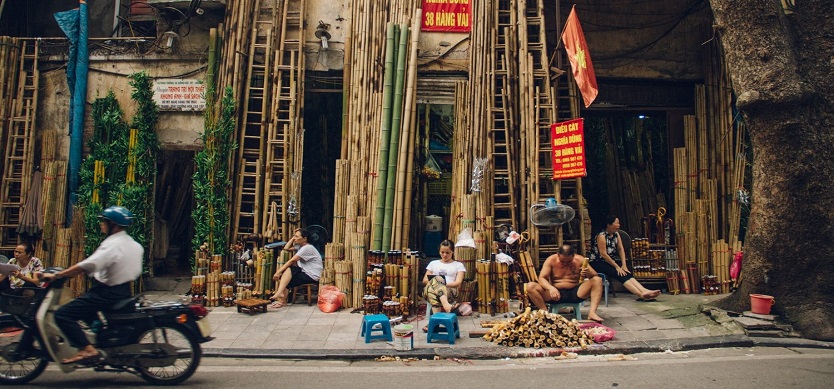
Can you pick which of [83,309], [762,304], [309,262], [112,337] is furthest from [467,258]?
[83,309]

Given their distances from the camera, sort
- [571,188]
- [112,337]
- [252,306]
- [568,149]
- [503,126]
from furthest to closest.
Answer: [571,188] < [503,126] < [568,149] < [252,306] < [112,337]

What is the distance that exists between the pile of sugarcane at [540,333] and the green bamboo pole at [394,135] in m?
2.99

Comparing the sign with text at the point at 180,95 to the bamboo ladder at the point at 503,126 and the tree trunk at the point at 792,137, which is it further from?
the tree trunk at the point at 792,137

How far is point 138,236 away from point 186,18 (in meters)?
3.85

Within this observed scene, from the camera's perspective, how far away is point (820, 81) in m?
7.50

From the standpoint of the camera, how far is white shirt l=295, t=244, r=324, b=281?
9.18 metres

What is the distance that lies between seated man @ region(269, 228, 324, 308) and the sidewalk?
0.28 m

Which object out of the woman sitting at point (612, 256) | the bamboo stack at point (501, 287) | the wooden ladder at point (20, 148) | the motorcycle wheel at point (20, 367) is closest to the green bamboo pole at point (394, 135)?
the bamboo stack at point (501, 287)

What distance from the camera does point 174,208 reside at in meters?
12.2

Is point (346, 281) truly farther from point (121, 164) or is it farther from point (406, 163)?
point (121, 164)

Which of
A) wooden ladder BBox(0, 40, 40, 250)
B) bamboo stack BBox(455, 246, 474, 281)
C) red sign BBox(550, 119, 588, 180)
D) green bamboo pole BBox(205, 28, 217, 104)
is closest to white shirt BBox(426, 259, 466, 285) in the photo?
bamboo stack BBox(455, 246, 474, 281)

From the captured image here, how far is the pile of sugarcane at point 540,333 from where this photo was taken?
686 centimetres

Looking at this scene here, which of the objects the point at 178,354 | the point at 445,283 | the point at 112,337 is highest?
the point at 445,283

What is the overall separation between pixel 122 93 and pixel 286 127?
3.06 meters
